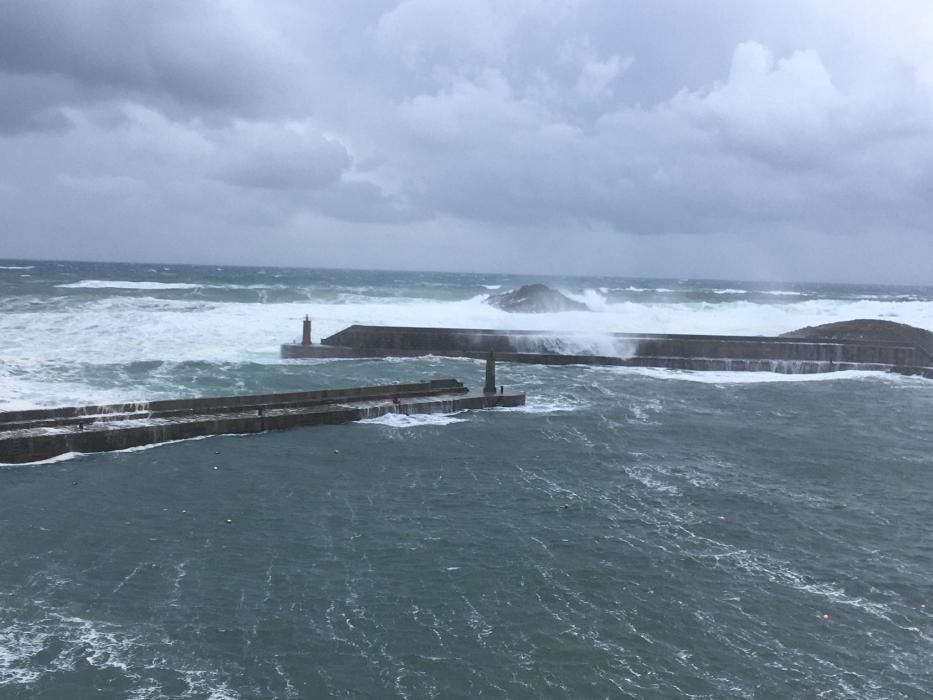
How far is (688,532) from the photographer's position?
13508 mm

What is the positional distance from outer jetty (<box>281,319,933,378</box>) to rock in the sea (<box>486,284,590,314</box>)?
22.4 meters

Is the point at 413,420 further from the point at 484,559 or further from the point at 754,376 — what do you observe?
the point at 754,376

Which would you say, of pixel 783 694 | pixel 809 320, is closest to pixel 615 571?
pixel 783 694

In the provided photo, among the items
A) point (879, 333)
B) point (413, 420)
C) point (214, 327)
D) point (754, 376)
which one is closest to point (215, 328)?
point (214, 327)

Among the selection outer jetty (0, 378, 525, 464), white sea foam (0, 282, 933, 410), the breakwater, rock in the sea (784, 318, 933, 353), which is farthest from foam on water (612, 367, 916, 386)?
outer jetty (0, 378, 525, 464)

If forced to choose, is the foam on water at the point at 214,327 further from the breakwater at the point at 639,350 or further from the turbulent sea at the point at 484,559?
the turbulent sea at the point at 484,559

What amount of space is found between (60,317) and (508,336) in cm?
2576

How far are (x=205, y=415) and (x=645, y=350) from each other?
20468 millimetres

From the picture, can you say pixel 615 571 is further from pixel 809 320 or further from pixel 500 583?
pixel 809 320

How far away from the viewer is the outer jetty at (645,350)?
34125 mm

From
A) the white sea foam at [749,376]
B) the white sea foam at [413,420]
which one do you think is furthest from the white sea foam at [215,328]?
the white sea foam at [413,420]

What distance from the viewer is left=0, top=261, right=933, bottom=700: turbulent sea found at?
9086mm

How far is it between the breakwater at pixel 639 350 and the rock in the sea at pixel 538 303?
22.2 metres

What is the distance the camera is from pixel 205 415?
20594 mm
